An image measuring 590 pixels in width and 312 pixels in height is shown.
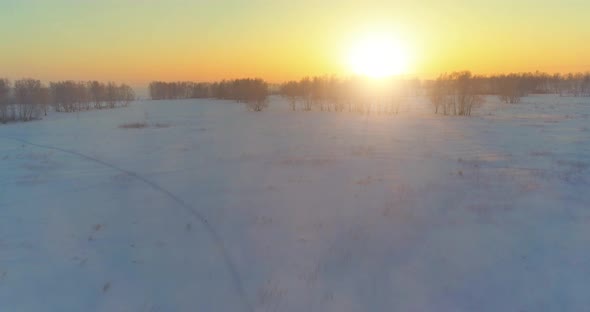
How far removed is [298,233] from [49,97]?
43.4m

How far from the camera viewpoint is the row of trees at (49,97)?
28.2 m

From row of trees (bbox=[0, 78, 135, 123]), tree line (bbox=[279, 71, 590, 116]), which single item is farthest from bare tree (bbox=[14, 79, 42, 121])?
tree line (bbox=[279, 71, 590, 116])

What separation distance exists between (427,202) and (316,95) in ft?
106

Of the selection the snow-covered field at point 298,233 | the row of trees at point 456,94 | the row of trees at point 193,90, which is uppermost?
the row of trees at point 193,90

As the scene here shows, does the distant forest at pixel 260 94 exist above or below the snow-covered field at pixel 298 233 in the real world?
above

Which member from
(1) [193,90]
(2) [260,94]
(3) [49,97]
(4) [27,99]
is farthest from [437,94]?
(1) [193,90]

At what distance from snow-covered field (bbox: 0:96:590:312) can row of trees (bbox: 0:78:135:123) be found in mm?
22478

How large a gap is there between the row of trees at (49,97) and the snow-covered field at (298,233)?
2248 cm

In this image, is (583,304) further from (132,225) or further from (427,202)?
(132,225)

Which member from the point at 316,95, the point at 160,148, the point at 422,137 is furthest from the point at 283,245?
the point at 316,95

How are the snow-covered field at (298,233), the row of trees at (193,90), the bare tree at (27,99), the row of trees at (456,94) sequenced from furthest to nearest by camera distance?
1. the row of trees at (193,90)
2. the bare tree at (27,99)
3. the row of trees at (456,94)
4. the snow-covered field at (298,233)

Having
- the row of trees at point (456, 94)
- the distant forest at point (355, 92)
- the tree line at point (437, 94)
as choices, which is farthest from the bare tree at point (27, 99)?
the row of trees at point (456, 94)

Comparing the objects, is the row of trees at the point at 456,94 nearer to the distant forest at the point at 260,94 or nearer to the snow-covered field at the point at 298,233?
the distant forest at the point at 260,94

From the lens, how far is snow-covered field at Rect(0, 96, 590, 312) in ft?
13.8
